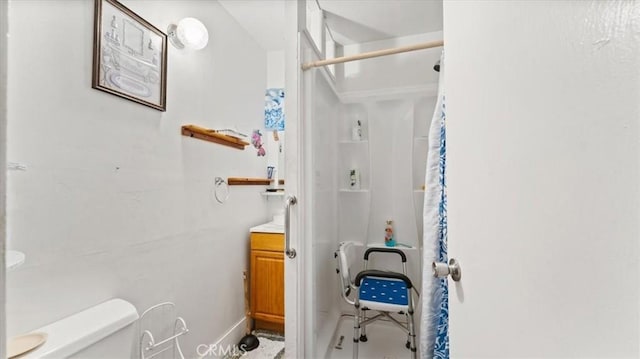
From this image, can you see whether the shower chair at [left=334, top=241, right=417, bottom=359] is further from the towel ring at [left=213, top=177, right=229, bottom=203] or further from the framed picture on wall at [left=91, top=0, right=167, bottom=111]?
the framed picture on wall at [left=91, top=0, right=167, bottom=111]

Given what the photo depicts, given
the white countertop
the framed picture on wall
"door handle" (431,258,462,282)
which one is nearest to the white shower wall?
the white countertop

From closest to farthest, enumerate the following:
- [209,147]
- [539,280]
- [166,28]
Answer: [539,280]
[166,28]
[209,147]

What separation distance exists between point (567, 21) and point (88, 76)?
1457mm

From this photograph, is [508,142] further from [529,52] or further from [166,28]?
[166,28]

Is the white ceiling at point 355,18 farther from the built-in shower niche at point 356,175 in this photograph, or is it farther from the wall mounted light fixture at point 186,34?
the built-in shower niche at point 356,175

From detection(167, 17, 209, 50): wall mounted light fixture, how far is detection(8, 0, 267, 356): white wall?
51 millimetres

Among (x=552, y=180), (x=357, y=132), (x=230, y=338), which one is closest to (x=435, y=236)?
(x=552, y=180)

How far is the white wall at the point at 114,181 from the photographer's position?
892 mm

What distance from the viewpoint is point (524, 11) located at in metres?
0.41

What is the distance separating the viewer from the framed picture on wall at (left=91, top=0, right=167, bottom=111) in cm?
109

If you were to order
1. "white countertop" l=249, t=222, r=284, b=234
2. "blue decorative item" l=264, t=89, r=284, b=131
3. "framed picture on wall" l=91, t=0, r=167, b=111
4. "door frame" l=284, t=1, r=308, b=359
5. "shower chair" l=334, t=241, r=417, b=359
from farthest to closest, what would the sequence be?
"blue decorative item" l=264, t=89, r=284, b=131 < "white countertop" l=249, t=222, r=284, b=234 < "shower chair" l=334, t=241, r=417, b=359 < "door frame" l=284, t=1, r=308, b=359 < "framed picture on wall" l=91, t=0, r=167, b=111

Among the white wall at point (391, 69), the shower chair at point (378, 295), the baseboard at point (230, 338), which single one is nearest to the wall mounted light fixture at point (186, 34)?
the white wall at point (391, 69)

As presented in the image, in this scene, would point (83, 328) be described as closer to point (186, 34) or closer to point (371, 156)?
point (186, 34)

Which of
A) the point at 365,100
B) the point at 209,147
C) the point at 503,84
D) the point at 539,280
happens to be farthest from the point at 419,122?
the point at 539,280
